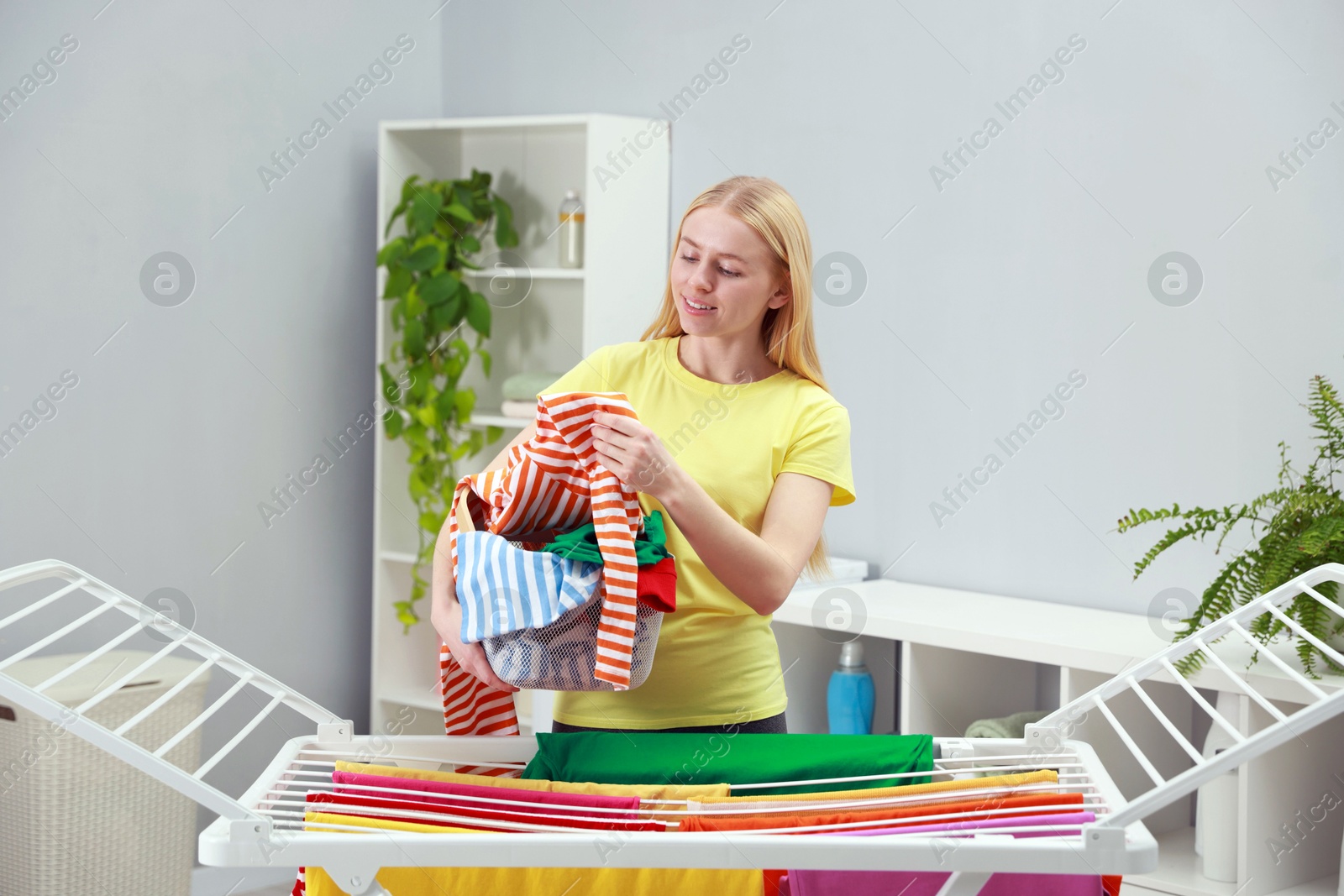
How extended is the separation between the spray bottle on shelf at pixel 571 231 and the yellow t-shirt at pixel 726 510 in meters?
1.59

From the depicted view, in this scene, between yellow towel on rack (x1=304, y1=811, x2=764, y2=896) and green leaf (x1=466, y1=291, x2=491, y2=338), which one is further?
green leaf (x1=466, y1=291, x2=491, y2=338)

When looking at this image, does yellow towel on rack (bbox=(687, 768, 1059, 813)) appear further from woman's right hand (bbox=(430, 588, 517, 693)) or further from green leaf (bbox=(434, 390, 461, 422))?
green leaf (bbox=(434, 390, 461, 422))

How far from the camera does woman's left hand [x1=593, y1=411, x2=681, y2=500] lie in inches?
42.4

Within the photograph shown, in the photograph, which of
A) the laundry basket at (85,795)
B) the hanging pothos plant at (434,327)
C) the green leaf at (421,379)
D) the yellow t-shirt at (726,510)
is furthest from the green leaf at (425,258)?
the yellow t-shirt at (726,510)

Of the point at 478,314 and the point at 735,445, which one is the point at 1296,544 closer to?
the point at 735,445

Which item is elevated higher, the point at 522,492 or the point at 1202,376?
the point at 1202,376

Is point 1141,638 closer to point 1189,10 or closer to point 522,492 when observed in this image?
point 1189,10

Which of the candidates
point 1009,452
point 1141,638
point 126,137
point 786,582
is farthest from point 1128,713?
point 126,137

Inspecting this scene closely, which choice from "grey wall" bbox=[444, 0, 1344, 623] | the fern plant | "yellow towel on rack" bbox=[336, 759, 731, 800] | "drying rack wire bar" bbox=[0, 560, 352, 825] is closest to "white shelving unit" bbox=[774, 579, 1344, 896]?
the fern plant

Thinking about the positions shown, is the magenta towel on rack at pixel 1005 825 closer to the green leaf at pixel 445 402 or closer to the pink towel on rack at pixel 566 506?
the pink towel on rack at pixel 566 506

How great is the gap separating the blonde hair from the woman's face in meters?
0.01

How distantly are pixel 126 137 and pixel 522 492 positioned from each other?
1.94 m

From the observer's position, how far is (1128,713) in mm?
2018

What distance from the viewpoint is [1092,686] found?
1992 mm
